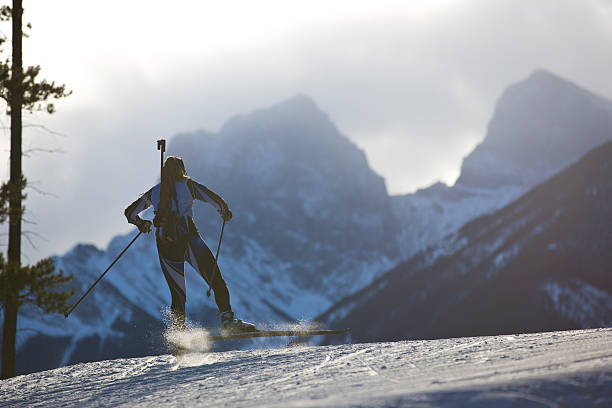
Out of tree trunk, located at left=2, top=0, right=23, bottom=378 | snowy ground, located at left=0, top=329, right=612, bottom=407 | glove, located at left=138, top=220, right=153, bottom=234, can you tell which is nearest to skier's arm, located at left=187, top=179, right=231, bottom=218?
glove, located at left=138, top=220, right=153, bottom=234

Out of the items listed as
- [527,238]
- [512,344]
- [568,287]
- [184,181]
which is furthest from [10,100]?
[527,238]

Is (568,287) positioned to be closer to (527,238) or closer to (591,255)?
(591,255)

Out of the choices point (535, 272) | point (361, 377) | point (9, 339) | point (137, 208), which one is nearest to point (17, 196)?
point (137, 208)

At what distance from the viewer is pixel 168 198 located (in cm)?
1088

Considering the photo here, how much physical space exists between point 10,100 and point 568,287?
162828 mm

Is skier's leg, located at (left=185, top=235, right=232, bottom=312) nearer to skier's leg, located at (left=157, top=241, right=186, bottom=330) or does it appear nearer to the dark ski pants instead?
the dark ski pants

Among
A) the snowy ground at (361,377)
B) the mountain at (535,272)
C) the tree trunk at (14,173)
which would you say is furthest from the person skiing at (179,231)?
the mountain at (535,272)

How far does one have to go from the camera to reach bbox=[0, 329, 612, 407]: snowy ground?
5535 mm

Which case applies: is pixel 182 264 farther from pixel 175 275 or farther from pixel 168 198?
pixel 168 198

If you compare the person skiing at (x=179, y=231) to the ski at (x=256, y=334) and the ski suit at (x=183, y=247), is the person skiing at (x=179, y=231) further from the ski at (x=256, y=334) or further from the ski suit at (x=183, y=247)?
the ski at (x=256, y=334)

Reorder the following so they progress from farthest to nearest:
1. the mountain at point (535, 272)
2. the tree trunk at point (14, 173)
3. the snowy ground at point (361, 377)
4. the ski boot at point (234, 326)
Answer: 1. the mountain at point (535, 272)
2. the tree trunk at point (14, 173)
3. the ski boot at point (234, 326)
4. the snowy ground at point (361, 377)

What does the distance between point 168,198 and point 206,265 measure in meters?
1.33

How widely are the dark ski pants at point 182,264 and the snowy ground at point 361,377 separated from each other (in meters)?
0.93

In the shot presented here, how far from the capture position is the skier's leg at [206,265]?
35.8ft
